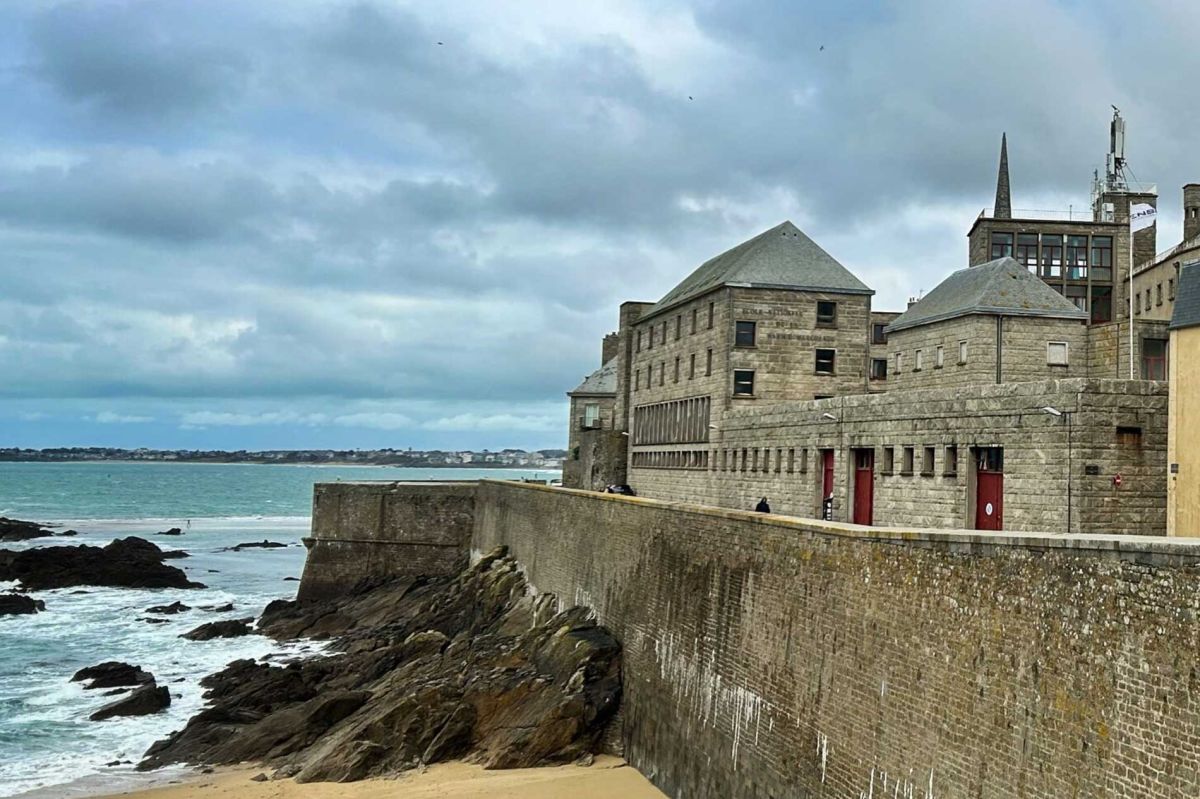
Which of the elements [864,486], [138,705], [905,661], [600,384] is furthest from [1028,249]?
[905,661]

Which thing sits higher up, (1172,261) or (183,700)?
(1172,261)

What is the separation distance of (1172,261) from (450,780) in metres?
41.3

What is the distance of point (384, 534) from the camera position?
156 feet

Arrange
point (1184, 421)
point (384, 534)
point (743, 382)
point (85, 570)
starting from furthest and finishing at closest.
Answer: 1. point (85, 570)
2. point (384, 534)
3. point (743, 382)
4. point (1184, 421)

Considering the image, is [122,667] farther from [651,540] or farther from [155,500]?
[155,500]

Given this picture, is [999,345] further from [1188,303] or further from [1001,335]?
[1188,303]

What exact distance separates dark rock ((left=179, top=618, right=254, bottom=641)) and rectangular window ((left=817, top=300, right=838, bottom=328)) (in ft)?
77.8

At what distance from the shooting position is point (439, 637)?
33.0 metres

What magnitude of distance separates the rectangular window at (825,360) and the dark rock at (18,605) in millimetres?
34193

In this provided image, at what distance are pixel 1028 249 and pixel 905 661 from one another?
49418 mm

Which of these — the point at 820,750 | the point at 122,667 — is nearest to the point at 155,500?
the point at 122,667

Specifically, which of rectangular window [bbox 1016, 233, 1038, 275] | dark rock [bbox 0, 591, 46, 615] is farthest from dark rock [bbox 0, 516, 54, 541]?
rectangular window [bbox 1016, 233, 1038, 275]

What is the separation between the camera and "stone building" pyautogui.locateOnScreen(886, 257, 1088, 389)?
31.1 m

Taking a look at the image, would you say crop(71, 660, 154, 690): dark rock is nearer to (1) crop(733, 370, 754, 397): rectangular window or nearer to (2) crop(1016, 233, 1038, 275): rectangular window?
(1) crop(733, 370, 754, 397): rectangular window
